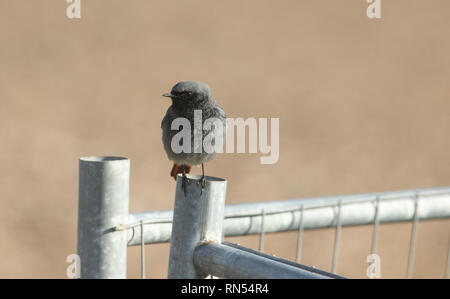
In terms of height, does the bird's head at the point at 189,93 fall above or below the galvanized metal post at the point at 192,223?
above

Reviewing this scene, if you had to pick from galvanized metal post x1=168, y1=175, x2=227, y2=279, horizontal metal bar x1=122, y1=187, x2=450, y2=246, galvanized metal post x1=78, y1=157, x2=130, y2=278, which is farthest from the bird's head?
galvanized metal post x1=168, y1=175, x2=227, y2=279

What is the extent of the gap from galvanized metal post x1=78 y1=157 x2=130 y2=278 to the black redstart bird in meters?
0.71

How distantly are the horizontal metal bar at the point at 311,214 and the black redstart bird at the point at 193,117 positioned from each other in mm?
421

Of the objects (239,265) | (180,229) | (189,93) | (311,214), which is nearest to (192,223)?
(180,229)

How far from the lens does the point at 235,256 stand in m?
1.08

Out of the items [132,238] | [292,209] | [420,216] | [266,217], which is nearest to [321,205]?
[292,209]

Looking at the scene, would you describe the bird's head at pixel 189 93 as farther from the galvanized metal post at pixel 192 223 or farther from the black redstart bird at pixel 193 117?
the galvanized metal post at pixel 192 223

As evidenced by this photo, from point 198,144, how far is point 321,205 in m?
0.49

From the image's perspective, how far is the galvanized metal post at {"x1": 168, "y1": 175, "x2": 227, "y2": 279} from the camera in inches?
46.1

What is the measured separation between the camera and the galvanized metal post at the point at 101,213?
1286mm

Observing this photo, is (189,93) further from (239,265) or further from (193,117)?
(239,265)

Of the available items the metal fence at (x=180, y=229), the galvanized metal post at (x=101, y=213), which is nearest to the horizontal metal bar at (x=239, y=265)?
the metal fence at (x=180, y=229)
